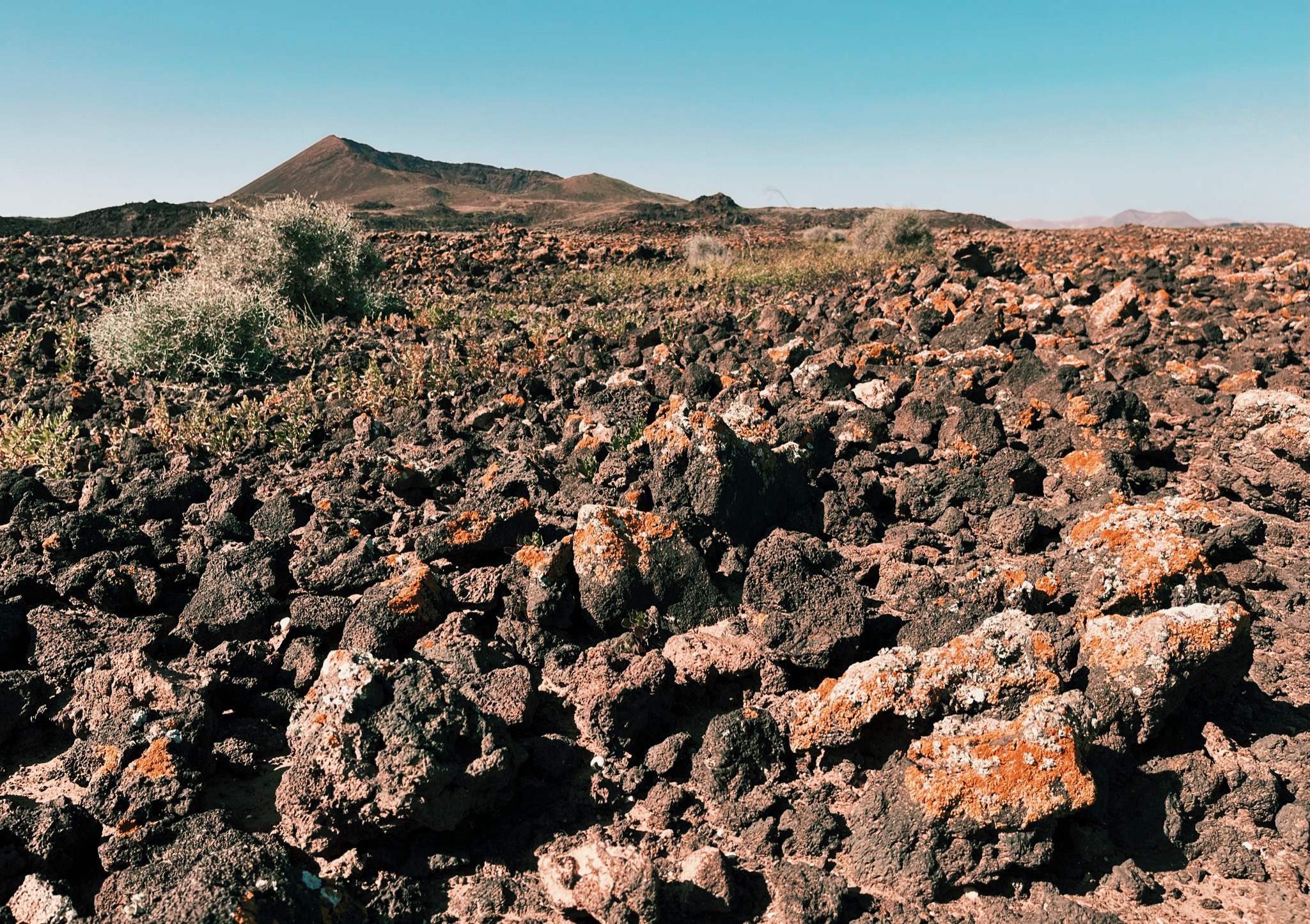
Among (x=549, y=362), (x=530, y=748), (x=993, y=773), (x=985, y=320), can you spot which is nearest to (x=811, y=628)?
(x=993, y=773)

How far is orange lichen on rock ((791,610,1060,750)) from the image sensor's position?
2848mm

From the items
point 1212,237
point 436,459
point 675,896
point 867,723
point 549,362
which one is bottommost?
point 675,896

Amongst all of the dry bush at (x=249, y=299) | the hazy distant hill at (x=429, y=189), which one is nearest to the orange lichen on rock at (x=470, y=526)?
the dry bush at (x=249, y=299)

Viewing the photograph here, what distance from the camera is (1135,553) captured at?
11.8ft

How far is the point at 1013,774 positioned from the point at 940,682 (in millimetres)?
437

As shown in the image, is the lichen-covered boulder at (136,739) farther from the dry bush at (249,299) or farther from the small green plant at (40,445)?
the dry bush at (249,299)

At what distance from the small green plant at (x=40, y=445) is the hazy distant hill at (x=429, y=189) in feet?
112

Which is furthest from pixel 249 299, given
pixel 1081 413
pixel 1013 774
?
pixel 1013 774

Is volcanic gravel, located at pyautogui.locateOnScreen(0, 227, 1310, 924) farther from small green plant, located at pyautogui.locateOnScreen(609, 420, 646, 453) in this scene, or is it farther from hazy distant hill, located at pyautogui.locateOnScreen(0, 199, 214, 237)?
hazy distant hill, located at pyautogui.locateOnScreen(0, 199, 214, 237)

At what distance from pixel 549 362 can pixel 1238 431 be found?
6.39 meters

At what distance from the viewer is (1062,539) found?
447 cm

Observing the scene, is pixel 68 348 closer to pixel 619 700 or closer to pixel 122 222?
pixel 619 700

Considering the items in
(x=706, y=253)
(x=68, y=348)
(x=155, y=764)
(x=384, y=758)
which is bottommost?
(x=155, y=764)

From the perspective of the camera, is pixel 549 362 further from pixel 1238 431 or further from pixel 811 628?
pixel 1238 431
